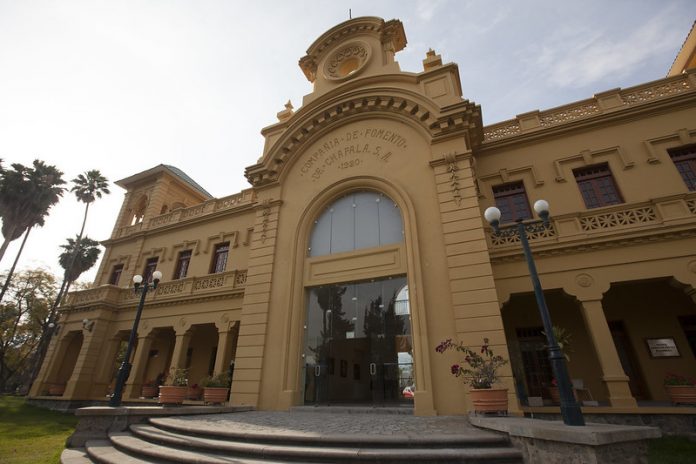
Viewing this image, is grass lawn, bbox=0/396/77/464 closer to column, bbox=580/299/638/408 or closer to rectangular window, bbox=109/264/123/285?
rectangular window, bbox=109/264/123/285

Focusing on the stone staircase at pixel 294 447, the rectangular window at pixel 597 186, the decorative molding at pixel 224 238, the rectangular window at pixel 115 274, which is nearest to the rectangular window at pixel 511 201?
the rectangular window at pixel 597 186

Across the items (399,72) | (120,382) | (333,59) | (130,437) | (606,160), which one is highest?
(333,59)

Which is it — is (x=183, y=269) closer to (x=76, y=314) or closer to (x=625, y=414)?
(x=76, y=314)

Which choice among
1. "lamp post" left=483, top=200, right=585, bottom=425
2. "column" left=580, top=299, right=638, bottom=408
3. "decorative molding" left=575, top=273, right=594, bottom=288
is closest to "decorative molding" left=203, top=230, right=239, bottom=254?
"lamp post" left=483, top=200, right=585, bottom=425

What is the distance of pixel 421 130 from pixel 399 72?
10.6 feet

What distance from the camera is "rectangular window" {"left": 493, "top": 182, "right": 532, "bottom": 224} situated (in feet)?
42.5

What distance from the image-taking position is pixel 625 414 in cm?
853

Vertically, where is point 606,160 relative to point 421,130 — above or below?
below

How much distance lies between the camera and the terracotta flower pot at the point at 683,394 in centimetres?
862

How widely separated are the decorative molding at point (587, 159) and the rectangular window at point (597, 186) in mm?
303

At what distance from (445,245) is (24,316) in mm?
39527

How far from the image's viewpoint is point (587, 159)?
40.3ft

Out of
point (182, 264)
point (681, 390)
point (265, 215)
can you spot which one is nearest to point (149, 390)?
point (182, 264)

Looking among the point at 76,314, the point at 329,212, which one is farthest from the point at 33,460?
the point at 76,314
